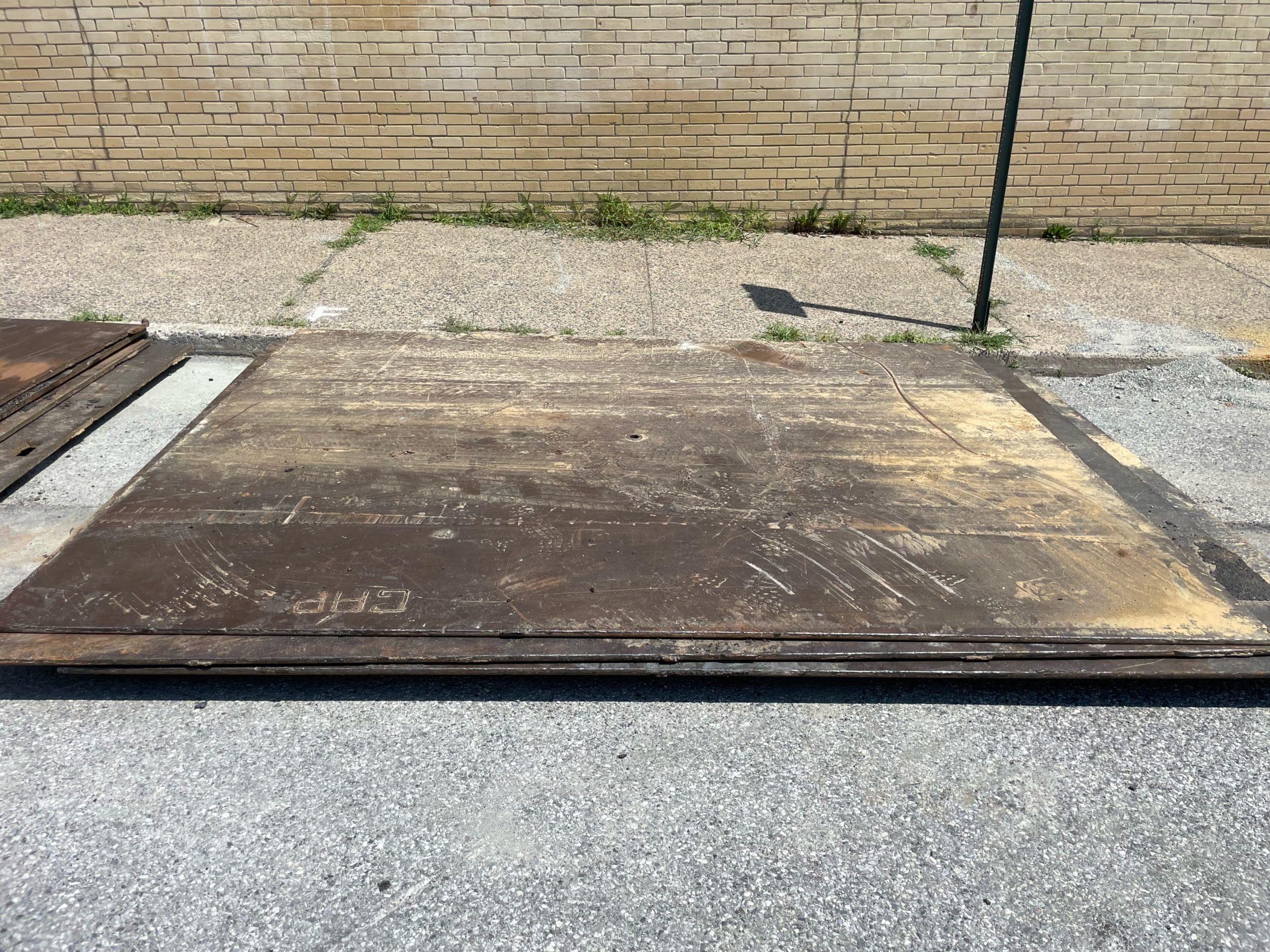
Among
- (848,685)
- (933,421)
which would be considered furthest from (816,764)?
(933,421)

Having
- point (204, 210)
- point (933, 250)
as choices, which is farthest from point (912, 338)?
point (204, 210)

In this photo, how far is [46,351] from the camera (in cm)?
471

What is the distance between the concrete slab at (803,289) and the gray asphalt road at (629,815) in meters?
3.21

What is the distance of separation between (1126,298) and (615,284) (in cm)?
361

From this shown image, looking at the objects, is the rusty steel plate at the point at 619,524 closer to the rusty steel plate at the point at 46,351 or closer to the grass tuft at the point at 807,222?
the rusty steel plate at the point at 46,351

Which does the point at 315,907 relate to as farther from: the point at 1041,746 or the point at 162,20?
the point at 162,20

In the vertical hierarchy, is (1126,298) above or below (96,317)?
below

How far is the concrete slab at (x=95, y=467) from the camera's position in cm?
347

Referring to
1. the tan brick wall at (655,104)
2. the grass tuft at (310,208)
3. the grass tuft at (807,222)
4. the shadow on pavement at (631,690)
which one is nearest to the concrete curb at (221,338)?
the grass tuft at (310,208)

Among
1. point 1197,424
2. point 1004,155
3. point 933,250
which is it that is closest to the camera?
point 1197,424

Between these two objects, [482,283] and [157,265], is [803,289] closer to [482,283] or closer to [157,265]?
[482,283]

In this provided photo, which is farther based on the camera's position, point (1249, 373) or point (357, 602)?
point (1249, 373)

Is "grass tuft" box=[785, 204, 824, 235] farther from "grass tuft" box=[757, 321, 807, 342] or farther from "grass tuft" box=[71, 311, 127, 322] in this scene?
"grass tuft" box=[71, 311, 127, 322]

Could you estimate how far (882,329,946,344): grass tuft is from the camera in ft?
18.1
